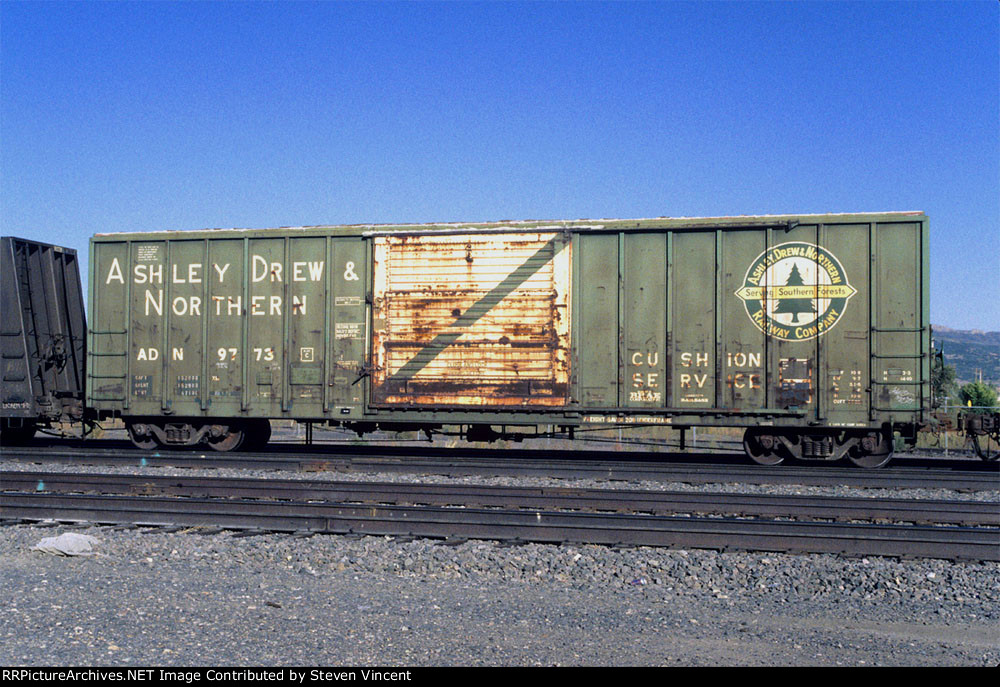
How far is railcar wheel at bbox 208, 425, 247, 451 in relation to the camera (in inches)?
587

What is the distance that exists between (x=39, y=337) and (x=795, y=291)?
13.5 m

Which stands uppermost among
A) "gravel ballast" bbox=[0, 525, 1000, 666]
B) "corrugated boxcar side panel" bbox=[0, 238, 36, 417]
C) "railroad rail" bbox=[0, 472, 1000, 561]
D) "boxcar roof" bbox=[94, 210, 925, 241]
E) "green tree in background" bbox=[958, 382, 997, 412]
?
"boxcar roof" bbox=[94, 210, 925, 241]

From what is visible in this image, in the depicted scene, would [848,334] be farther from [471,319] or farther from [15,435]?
[15,435]

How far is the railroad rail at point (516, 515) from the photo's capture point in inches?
301

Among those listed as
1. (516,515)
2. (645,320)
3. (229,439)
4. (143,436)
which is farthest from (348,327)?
(516,515)

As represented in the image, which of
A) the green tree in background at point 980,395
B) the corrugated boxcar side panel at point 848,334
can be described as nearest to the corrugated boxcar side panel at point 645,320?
the corrugated boxcar side panel at point 848,334

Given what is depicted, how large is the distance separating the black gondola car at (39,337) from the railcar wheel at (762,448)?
12.0 metres

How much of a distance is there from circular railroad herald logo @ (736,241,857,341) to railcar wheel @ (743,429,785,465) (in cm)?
170

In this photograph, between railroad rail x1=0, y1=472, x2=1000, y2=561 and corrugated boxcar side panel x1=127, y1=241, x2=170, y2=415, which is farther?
corrugated boxcar side panel x1=127, y1=241, x2=170, y2=415

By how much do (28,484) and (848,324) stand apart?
1191 cm

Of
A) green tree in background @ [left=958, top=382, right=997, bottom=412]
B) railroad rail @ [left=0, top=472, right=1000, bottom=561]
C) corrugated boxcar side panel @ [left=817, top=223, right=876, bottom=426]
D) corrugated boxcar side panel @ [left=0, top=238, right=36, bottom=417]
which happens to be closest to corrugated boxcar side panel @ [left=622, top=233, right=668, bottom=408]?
corrugated boxcar side panel @ [left=817, top=223, right=876, bottom=426]

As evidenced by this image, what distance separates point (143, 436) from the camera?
595 inches

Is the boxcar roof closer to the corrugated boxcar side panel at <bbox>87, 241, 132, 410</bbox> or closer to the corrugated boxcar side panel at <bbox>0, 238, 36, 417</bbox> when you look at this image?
the corrugated boxcar side panel at <bbox>87, 241, 132, 410</bbox>
